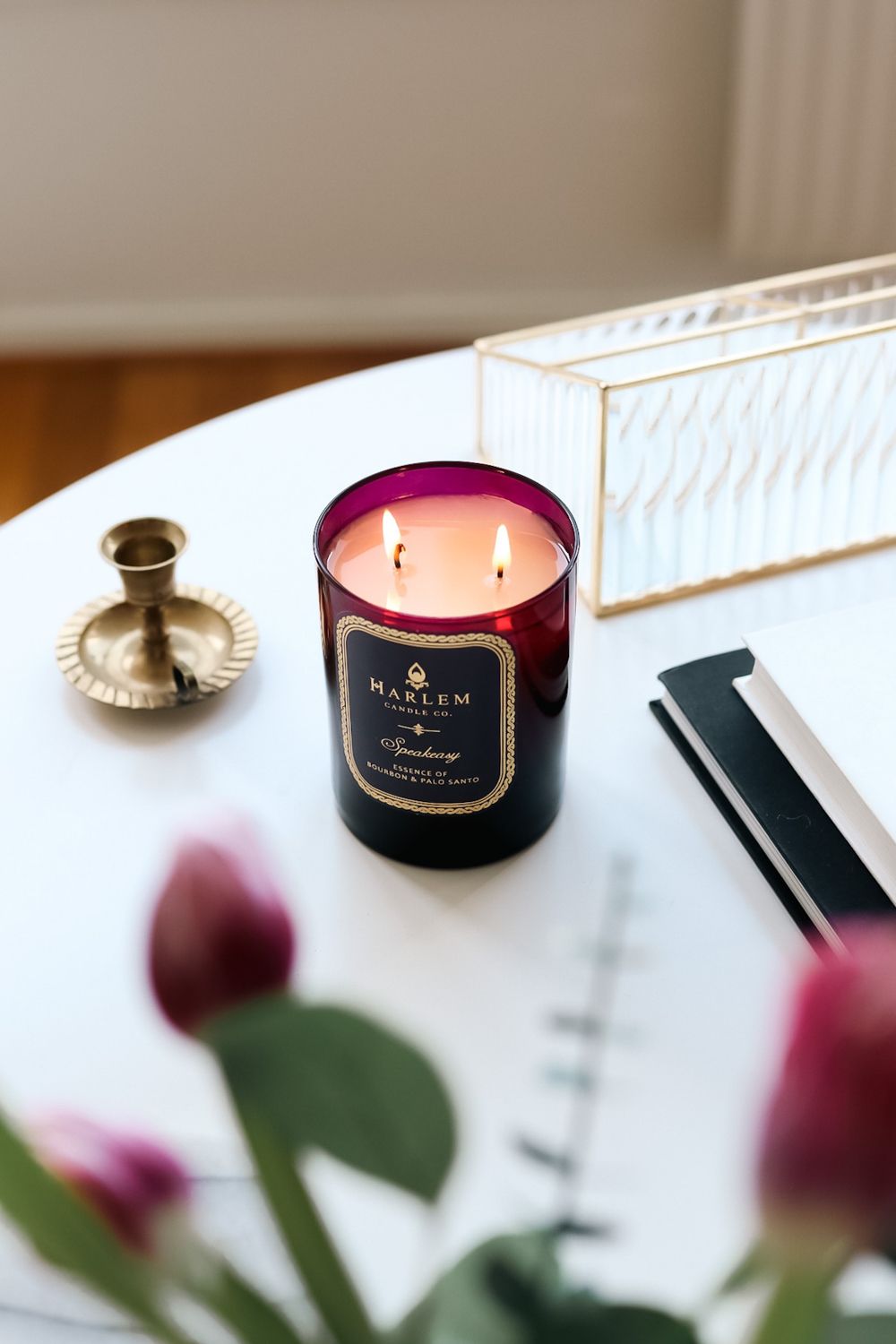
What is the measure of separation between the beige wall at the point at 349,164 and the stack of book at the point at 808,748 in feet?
4.82

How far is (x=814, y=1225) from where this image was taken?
0.55 feet

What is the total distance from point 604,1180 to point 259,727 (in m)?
0.29

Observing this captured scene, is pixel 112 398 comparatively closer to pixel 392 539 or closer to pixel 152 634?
pixel 152 634

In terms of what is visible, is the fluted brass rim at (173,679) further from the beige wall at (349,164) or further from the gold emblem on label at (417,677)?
the beige wall at (349,164)

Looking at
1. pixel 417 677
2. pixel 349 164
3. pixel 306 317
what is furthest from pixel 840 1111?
pixel 306 317

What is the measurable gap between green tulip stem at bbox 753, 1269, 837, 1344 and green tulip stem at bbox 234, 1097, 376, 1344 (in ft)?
0.21

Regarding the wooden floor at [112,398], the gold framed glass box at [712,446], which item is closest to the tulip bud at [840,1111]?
the gold framed glass box at [712,446]

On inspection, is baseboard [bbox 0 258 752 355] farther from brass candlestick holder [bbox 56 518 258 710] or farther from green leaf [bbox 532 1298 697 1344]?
green leaf [bbox 532 1298 697 1344]

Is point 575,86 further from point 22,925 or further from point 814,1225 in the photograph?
point 814,1225

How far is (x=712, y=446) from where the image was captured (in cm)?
71

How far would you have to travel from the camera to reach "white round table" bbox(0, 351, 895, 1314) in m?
0.45

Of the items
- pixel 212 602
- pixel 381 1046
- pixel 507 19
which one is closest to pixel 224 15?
pixel 507 19

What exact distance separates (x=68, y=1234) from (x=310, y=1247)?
39mm

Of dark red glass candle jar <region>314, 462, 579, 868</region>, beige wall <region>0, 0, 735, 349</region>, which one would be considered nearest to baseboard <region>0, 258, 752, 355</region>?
beige wall <region>0, 0, 735, 349</region>
